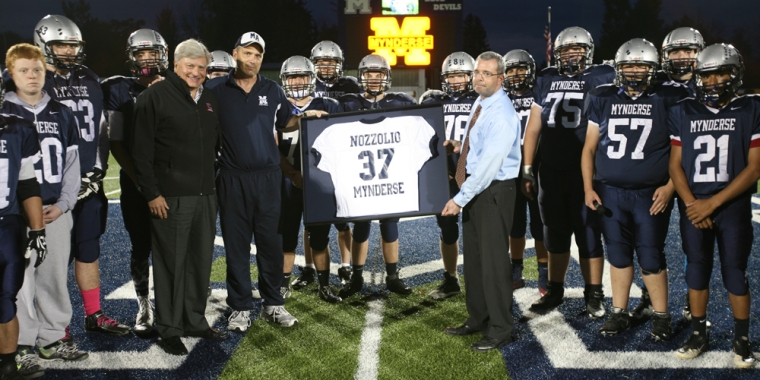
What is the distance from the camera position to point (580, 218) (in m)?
4.58

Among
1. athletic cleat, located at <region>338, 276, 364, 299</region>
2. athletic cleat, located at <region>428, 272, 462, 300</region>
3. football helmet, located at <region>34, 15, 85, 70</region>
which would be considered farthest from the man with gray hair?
athletic cleat, located at <region>428, 272, 462, 300</region>

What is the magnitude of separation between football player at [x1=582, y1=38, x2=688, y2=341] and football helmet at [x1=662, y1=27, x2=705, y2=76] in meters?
0.56

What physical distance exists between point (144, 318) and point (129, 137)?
4.41 feet

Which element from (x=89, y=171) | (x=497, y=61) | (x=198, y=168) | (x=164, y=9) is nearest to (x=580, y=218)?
(x=497, y=61)

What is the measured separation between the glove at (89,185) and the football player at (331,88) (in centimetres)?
195

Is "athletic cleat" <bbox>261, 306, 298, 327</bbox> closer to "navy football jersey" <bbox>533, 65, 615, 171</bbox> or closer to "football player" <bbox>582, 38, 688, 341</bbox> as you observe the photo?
"football player" <bbox>582, 38, 688, 341</bbox>

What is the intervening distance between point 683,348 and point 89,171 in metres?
4.16

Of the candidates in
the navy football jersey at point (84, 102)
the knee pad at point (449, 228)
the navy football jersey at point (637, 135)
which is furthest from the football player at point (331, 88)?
the navy football jersey at point (637, 135)

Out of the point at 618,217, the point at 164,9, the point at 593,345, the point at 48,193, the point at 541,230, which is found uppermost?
the point at 164,9

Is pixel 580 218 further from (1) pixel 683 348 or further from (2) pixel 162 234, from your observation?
(2) pixel 162 234

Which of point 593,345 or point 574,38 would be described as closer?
point 593,345

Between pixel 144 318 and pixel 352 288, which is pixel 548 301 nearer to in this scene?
pixel 352 288

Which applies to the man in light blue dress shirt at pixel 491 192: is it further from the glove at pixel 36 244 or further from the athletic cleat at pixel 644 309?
the glove at pixel 36 244

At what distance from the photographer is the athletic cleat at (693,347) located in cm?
372
